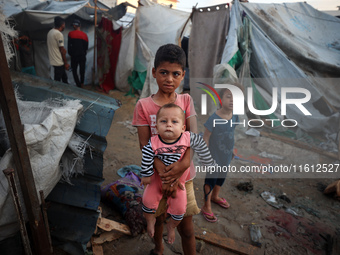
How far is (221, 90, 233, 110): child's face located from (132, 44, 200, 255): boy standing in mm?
740

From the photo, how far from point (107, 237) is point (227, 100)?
173cm

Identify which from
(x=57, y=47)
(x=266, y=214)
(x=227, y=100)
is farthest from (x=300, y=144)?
(x=57, y=47)

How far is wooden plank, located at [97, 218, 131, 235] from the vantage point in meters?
1.95

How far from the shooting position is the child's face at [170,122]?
138cm

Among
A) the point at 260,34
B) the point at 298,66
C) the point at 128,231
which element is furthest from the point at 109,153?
the point at 298,66

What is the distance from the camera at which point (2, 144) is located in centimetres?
139

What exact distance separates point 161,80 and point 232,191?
2.35 meters

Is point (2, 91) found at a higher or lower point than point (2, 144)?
higher

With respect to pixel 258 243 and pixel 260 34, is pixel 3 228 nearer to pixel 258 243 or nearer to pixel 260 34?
pixel 258 243

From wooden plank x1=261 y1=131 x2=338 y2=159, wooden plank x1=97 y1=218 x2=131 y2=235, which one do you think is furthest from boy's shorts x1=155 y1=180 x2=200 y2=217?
wooden plank x1=261 y1=131 x2=338 y2=159

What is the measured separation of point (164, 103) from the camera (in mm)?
1541

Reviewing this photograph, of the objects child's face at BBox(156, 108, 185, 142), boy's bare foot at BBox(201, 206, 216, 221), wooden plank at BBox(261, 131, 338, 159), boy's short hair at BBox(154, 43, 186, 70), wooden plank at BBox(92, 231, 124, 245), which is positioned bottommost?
wooden plank at BBox(261, 131, 338, 159)

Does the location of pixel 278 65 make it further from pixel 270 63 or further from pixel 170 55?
pixel 170 55

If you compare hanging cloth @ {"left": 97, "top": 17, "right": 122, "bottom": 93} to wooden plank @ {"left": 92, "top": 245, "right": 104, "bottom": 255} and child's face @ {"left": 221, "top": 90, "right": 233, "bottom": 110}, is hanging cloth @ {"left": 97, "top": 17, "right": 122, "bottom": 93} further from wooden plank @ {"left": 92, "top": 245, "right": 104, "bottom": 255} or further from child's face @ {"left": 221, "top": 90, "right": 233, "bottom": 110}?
wooden plank @ {"left": 92, "top": 245, "right": 104, "bottom": 255}
